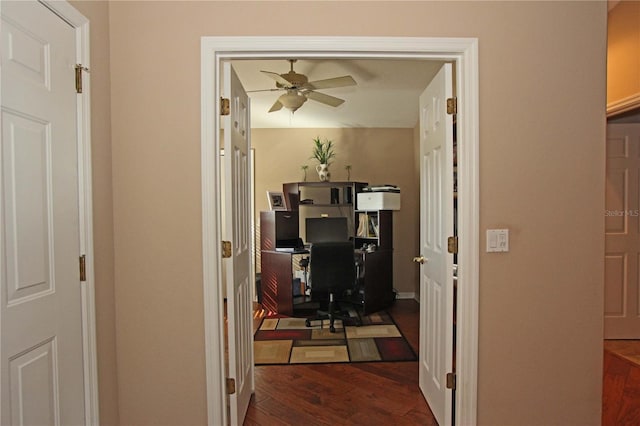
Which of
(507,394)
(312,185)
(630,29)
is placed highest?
(630,29)

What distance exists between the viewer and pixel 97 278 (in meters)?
1.63

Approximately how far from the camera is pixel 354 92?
392cm

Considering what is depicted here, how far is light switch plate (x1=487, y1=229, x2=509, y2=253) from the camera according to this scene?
5.81 ft

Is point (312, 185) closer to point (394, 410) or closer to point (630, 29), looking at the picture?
point (394, 410)

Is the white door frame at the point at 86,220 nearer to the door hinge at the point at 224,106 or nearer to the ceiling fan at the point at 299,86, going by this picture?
the door hinge at the point at 224,106

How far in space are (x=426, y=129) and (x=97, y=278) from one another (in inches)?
81.3

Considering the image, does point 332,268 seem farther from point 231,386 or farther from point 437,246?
point 231,386

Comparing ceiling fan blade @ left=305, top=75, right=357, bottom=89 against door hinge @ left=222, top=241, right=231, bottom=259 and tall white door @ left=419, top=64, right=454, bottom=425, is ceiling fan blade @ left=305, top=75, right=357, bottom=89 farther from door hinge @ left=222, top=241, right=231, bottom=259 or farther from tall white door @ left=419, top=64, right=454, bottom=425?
door hinge @ left=222, top=241, right=231, bottom=259

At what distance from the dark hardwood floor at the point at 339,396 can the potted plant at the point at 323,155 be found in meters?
2.57

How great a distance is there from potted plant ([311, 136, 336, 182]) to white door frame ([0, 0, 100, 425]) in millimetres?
3374

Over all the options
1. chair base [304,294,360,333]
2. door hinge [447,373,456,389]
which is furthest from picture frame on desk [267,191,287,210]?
door hinge [447,373,456,389]

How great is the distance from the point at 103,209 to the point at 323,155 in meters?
3.39

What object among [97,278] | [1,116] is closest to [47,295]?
[97,278]

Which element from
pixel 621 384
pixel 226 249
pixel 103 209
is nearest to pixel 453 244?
pixel 226 249
